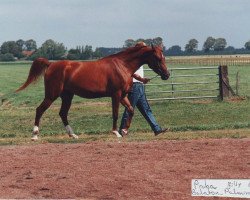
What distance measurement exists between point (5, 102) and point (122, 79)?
18816 millimetres

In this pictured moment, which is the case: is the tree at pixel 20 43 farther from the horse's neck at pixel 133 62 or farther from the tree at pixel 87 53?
the horse's neck at pixel 133 62

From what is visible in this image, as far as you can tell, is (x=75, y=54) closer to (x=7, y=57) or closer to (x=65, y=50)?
(x=65, y=50)

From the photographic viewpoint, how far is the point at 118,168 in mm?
8820

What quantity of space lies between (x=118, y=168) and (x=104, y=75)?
4.08 meters

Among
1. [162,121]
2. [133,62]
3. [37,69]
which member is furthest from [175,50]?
[133,62]

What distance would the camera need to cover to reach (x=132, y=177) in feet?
26.8

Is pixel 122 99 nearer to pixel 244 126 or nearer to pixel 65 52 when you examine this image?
pixel 244 126

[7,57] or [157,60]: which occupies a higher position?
[157,60]

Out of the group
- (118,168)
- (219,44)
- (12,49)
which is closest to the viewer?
(118,168)

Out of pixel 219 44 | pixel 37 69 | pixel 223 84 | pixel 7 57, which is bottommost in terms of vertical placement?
pixel 7 57

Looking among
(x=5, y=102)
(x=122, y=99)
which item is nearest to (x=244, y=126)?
(x=122, y=99)

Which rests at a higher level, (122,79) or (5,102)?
(122,79)

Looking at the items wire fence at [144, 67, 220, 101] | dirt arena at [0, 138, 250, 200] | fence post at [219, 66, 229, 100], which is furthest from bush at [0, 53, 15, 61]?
dirt arena at [0, 138, 250, 200]

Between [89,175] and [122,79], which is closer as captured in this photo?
[89,175]
